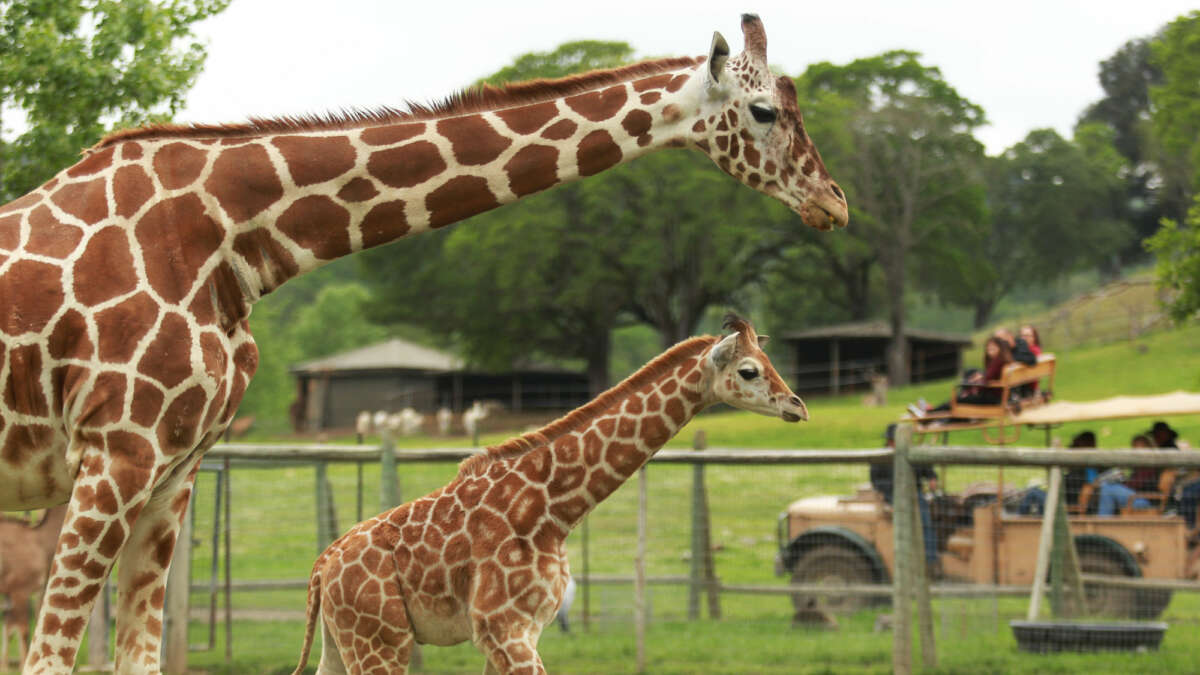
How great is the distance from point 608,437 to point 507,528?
0.56m

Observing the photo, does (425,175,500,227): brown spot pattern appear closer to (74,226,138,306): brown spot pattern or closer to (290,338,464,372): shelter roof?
(74,226,138,306): brown spot pattern

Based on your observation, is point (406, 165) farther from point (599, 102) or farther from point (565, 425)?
point (565, 425)

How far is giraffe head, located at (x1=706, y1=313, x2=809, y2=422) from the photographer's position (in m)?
5.16

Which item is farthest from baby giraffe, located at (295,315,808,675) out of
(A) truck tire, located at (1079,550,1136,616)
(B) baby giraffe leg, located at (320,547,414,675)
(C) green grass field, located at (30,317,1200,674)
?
(A) truck tire, located at (1079,550,1136,616)

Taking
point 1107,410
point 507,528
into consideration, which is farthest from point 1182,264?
point 507,528

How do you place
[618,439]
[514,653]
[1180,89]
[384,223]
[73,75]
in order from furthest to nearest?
[1180,89]
[73,75]
[618,439]
[514,653]
[384,223]

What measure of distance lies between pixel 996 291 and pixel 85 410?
62487 millimetres

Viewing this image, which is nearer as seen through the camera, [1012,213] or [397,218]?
→ [397,218]

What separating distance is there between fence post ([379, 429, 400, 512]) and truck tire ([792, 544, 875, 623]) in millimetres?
3957

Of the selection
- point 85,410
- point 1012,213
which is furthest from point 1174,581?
point 1012,213

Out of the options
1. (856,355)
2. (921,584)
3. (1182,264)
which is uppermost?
(856,355)

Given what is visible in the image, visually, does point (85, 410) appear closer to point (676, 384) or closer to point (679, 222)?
point (676, 384)

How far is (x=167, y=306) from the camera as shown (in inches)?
140

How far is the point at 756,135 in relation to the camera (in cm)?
→ 384
